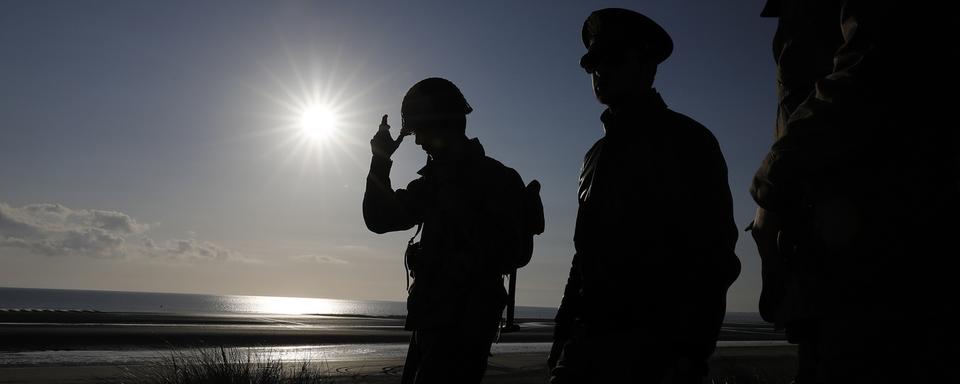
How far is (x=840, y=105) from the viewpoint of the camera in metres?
1.77

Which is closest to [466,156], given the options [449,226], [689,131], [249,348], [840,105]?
[449,226]

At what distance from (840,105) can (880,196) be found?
0.76 feet

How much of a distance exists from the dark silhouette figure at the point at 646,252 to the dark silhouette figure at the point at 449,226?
1245 millimetres

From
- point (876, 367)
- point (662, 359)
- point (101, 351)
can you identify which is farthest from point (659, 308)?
point (101, 351)

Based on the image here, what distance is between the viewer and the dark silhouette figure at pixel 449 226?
4316 mm

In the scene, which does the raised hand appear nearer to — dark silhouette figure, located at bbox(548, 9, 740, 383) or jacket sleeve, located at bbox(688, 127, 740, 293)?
dark silhouette figure, located at bbox(548, 9, 740, 383)

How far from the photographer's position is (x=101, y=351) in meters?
21.5

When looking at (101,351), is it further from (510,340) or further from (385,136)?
(385,136)

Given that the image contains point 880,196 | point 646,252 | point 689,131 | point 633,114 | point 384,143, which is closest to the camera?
point 880,196

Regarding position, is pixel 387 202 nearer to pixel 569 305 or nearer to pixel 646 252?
pixel 569 305

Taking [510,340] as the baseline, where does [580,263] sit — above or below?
above

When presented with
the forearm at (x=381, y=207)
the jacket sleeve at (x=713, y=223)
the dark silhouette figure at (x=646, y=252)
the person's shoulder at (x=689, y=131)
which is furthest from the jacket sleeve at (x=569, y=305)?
the forearm at (x=381, y=207)

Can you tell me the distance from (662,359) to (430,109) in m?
2.68

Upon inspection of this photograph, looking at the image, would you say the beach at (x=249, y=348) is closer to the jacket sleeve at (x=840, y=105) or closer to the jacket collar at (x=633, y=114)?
the jacket collar at (x=633, y=114)
